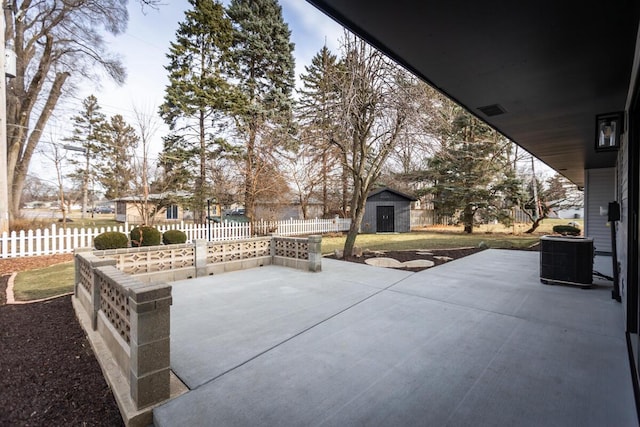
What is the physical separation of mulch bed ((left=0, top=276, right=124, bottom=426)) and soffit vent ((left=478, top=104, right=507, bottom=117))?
4.68 m

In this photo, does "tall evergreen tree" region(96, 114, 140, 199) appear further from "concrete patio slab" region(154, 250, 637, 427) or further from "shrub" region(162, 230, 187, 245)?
"concrete patio slab" region(154, 250, 637, 427)

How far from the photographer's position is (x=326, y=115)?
7.62 m

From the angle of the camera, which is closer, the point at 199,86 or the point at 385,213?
the point at 199,86

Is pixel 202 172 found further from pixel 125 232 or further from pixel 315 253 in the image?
pixel 315 253

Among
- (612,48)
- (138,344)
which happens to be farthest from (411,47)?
(138,344)

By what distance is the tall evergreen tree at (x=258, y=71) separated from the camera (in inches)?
498

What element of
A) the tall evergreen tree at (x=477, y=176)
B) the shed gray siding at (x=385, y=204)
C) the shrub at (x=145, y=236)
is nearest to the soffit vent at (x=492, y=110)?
the shrub at (x=145, y=236)

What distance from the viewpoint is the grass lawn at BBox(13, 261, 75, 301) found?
4773 mm

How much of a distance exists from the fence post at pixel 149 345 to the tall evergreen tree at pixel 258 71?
10.4 meters

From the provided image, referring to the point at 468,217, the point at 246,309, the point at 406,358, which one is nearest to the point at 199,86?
the point at 246,309

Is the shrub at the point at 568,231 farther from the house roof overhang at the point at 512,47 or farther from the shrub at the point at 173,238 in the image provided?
the shrub at the point at 173,238

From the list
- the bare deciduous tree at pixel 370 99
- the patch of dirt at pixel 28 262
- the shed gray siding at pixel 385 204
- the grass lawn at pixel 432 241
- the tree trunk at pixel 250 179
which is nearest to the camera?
the patch of dirt at pixel 28 262

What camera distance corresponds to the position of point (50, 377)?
239 centimetres

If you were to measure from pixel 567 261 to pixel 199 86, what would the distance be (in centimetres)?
1474
